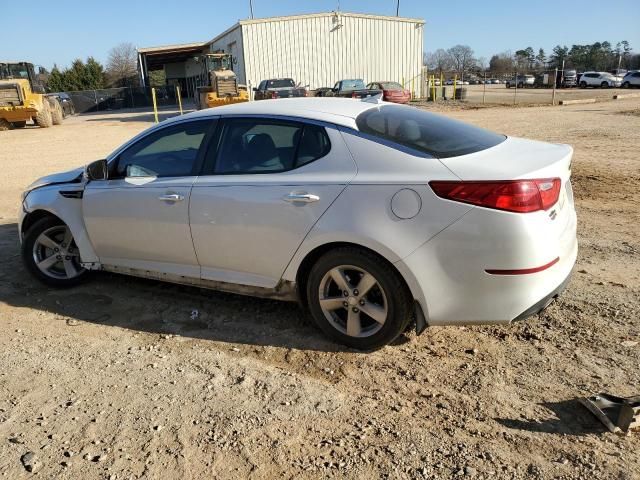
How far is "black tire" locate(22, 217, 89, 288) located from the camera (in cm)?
479

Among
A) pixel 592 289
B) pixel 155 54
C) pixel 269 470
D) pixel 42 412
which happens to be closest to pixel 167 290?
pixel 42 412

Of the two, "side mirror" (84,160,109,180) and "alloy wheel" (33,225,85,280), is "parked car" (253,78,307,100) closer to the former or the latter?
"alloy wheel" (33,225,85,280)

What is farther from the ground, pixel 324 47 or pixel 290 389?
pixel 324 47

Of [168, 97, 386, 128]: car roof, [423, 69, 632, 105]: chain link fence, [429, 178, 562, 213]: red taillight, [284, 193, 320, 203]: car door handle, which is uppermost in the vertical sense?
[168, 97, 386, 128]: car roof

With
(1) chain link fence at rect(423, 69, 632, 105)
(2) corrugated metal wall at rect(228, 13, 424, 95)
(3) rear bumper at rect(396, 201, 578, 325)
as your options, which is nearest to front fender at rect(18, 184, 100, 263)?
(3) rear bumper at rect(396, 201, 578, 325)

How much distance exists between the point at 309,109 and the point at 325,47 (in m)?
33.4

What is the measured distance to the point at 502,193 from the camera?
292 cm

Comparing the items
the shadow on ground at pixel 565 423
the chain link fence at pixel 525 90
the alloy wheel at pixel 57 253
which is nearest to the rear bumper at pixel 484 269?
the shadow on ground at pixel 565 423

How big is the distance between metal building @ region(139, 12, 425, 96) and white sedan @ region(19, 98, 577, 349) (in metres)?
30.0

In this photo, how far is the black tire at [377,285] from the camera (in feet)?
10.6

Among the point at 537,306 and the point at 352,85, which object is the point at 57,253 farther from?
the point at 352,85

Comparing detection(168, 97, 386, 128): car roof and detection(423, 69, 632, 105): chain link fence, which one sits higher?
detection(168, 97, 386, 128): car roof

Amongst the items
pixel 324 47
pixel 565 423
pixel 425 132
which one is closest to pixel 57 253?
pixel 425 132

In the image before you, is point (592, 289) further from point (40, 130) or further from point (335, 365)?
point (40, 130)
